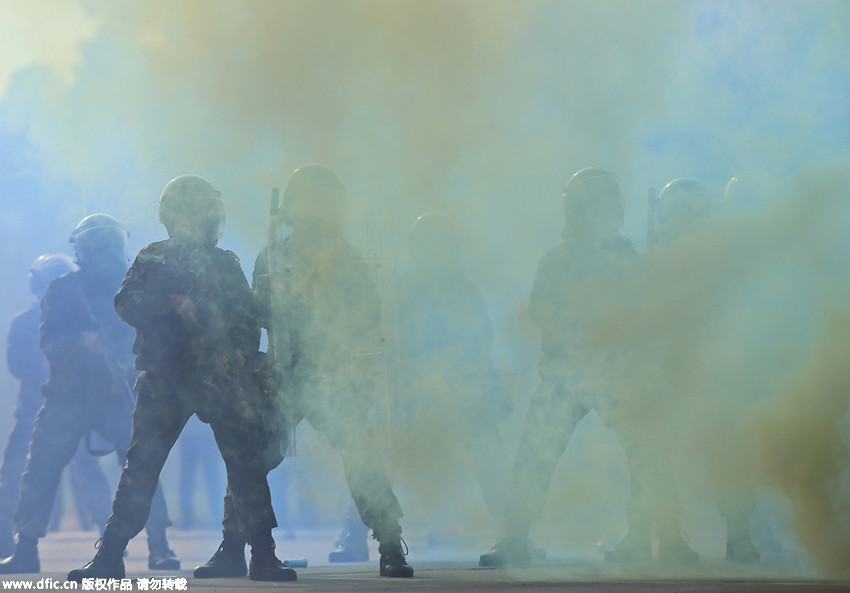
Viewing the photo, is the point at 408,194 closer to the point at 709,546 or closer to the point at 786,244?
the point at 786,244

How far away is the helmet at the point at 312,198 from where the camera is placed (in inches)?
232

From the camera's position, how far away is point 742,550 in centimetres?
562

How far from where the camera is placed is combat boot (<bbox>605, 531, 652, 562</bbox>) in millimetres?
5441

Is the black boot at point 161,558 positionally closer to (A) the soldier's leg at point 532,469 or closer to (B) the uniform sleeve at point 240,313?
(B) the uniform sleeve at point 240,313

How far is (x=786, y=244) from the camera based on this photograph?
5.31 meters

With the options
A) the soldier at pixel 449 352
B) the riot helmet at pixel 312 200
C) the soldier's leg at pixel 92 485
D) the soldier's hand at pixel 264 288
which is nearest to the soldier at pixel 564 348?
the soldier at pixel 449 352

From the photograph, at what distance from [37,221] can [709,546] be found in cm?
541

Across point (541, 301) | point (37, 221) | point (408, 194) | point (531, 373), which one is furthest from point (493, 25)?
point (37, 221)

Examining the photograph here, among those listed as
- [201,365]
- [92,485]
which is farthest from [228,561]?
[92,485]

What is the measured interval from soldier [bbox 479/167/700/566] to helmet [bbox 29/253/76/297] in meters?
4.08

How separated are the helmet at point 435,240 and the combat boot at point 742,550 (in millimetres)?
2151

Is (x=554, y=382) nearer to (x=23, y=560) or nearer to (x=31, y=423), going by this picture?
(x=23, y=560)

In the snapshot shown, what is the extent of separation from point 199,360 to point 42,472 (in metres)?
1.50

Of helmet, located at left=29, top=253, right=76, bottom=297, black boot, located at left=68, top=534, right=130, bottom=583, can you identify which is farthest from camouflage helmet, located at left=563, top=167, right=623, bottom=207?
helmet, located at left=29, top=253, right=76, bottom=297
